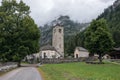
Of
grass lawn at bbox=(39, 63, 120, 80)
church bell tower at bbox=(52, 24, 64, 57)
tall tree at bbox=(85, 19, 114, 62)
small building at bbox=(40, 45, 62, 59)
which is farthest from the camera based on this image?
church bell tower at bbox=(52, 24, 64, 57)

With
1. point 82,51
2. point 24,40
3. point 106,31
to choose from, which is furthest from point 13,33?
point 82,51

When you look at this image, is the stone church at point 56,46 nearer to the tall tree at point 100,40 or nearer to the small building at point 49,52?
the small building at point 49,52

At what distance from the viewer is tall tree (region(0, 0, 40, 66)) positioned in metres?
70.9

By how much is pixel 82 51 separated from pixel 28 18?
201ft

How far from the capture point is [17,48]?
235 feet

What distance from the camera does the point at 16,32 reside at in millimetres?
72125

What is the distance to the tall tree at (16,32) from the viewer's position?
70.9 metres

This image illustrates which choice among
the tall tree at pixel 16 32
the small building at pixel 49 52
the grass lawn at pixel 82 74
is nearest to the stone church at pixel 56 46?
the small building at pixel 49 52

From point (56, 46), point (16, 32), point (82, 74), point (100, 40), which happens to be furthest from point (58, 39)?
point (82, 74)

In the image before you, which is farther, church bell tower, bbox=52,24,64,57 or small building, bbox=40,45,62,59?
church bell tower, bbox=52,24,64,57

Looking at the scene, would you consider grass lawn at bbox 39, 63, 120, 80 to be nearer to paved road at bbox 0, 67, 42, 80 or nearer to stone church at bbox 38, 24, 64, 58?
paved road at bbox 0, 67, 42, 80

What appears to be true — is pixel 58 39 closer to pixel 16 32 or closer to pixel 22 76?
pixel 16 32

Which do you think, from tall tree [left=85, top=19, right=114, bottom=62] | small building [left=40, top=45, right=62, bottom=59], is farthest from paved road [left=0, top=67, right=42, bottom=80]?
small building [left=40, top=45, right=62, bottom=59]

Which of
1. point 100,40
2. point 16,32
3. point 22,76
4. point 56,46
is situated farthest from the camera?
point 56,46
